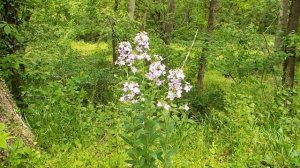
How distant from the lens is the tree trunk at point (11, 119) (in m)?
3.69

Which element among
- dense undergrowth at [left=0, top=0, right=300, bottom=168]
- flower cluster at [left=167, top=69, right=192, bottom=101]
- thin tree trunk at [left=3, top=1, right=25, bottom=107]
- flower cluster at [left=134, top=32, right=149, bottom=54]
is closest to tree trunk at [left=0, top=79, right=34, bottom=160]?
dense undergrowth at [left=0, top=0, right=300, bottom=168]

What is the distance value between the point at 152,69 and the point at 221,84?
12.2 metres

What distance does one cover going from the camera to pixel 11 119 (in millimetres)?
→ 3746

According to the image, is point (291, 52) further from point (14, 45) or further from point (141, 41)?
point (141, 41)

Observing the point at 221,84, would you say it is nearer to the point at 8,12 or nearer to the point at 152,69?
the point at 8,12

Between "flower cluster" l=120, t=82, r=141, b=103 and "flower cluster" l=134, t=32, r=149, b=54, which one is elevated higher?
"flower cluster" l=134, t=32, r=149, b=54

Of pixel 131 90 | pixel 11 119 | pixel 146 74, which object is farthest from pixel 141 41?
pixel 11 119

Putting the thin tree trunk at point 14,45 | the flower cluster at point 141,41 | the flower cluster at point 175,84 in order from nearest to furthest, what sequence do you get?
the flower cluster at point 175,84, the flower cluster at point 141,41, the thin tree trunk at point 14,45

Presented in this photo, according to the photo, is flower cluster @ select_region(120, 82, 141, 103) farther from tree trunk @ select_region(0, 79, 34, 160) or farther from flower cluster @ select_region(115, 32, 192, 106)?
tree trunk @ select_region(0, 79, 34, 160)

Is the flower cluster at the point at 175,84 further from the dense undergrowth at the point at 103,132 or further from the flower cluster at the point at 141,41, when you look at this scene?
the dense undergrowth at the point at 103,132

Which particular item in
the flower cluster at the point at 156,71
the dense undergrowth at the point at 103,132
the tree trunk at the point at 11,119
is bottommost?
the dense undergrowth at the point at 103,132

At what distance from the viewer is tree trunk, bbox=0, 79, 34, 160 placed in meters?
3.69

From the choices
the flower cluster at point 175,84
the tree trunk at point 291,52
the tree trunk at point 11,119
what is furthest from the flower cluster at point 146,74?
the tree trunk at point 291,52

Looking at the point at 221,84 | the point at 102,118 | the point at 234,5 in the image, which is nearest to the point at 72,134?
the point at 102,118
